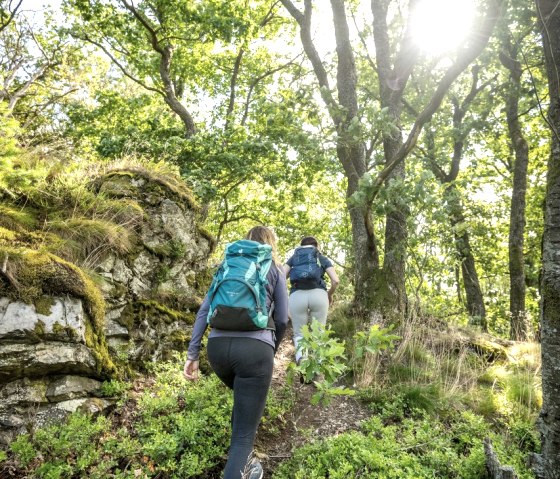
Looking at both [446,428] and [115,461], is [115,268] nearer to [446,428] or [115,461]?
[115,461]

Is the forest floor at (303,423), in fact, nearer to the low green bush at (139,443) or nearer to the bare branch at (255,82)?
the low green bush at (139,443)

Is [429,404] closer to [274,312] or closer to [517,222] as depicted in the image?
[274,312]

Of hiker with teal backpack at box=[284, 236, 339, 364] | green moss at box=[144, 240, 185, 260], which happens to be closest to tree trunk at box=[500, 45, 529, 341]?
hiker with teal backpack at box=[284, 236, 339, 364]

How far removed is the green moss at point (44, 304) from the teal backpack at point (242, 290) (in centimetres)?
199

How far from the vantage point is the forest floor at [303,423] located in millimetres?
3900

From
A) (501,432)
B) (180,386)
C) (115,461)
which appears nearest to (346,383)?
(501,432)

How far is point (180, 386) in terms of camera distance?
179 inches

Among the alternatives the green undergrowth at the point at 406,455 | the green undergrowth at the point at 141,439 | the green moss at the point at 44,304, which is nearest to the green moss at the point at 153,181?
the green moss at the point at 44,304

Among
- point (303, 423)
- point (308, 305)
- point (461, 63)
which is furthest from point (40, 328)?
point (461, 63)

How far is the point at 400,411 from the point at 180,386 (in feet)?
8.94

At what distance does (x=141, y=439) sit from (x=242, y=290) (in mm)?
1953

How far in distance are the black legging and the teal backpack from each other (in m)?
0.14

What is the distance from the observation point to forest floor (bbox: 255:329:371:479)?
3.90 metres

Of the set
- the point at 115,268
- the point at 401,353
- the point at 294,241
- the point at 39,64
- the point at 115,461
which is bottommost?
the point at 115,461
